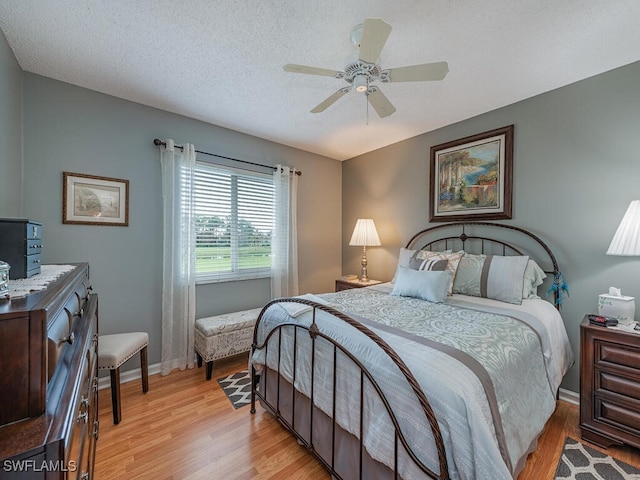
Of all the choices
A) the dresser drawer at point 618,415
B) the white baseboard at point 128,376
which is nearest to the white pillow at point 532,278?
the dresser drawer at point 618,415

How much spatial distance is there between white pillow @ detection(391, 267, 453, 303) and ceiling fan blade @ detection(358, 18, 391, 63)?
5.43ft

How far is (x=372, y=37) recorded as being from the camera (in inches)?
54.2

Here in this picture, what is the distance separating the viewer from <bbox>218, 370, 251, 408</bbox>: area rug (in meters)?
2.27

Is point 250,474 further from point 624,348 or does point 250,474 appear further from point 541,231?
point 541,231

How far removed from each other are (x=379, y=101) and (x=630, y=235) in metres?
1.88

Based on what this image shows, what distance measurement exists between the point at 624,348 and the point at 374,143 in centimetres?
304

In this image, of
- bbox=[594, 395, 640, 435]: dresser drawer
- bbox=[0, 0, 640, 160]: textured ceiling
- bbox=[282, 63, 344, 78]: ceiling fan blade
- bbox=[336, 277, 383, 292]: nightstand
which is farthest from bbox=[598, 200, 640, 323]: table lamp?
bbox=[282, 63, 344, 78]: ceiling fan blade

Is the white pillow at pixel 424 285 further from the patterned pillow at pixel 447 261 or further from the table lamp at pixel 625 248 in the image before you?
the table lamp at pixel 625 248

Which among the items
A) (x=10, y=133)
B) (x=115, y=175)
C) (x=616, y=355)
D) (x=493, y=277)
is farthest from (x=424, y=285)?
(x=10, y=133)

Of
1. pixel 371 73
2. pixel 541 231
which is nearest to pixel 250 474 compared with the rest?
pixel 371 73

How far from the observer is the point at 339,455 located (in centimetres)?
143

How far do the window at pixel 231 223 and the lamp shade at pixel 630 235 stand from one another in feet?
10.4

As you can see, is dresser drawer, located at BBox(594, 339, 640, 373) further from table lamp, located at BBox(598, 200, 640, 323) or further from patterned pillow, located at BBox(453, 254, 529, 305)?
patterned pillow, located at BBox(453, 254, 529, 305)

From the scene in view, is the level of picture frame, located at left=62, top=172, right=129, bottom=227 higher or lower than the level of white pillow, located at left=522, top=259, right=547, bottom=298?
higher
